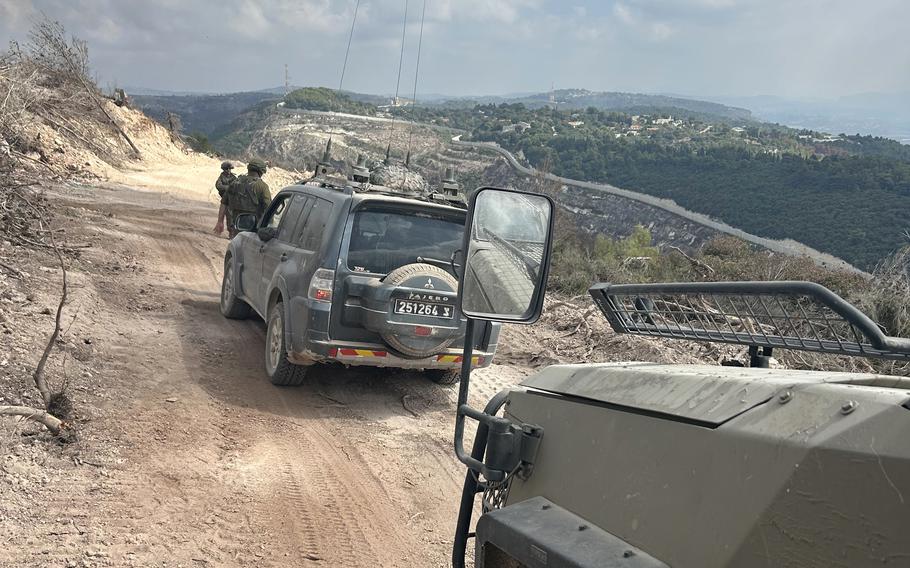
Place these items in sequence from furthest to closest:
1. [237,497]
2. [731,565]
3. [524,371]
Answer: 1. [524,371]
2. [237,497]
3. [731,565]

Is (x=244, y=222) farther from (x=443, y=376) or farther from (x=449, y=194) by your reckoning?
(x=443, y=376)

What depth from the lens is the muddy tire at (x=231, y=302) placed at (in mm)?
9461

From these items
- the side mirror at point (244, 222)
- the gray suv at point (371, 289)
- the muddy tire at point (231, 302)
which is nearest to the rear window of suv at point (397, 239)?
the gray suv at point (371, 289)

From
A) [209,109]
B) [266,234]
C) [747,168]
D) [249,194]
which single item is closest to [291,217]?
[266,234]

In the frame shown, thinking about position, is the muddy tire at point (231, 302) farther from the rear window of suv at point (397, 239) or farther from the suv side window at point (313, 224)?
the rear window of suv at point (397, 239)

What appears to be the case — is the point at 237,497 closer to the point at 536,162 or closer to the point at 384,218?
the point at 384,218

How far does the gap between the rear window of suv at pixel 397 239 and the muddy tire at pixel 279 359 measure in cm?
96

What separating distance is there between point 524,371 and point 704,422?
7280 mm

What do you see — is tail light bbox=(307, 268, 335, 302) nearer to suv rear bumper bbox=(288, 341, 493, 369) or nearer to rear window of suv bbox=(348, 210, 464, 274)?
rear window of suv bbox=(348, 210, 464, 274)

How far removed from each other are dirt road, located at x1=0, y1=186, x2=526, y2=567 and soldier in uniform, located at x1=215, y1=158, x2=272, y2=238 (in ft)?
10.0

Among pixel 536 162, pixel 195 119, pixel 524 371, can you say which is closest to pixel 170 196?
pixel 524 371

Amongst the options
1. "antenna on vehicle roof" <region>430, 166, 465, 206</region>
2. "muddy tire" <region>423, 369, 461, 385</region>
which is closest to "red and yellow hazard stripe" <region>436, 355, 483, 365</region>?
"muddy tire" <region>423, 369, 461, 385</region>

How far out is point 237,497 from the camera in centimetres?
498

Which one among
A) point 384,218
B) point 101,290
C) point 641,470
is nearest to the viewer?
point 641,470
